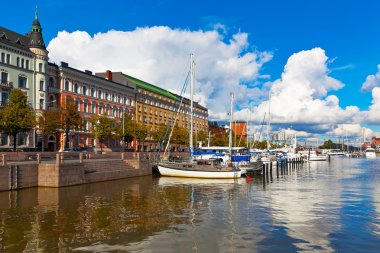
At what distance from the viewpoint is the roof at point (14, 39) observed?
6981cm

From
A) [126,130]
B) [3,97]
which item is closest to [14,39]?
[3,97]

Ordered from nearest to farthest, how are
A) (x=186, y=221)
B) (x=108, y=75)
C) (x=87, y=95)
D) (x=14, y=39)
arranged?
(x=186, y=221) → (x=14, y=39) → (x=87, y=95) → (x=108, y=75)

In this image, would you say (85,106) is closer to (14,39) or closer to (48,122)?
(14,39)

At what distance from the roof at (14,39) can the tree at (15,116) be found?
17.1 m

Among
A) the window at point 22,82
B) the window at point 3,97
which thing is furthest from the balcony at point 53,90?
the window at point 3,97

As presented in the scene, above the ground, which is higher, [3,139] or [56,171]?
[3,139]

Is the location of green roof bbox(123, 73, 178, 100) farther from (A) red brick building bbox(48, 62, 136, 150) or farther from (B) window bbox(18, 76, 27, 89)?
(B) window bbox(18, 76, 27, 89)

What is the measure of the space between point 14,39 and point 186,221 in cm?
6460

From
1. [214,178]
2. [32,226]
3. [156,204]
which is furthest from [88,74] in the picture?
[32,226]

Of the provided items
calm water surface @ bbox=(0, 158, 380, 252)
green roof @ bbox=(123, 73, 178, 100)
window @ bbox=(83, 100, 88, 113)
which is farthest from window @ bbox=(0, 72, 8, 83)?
green roof @ bbox=(123, 73, 178, 100)

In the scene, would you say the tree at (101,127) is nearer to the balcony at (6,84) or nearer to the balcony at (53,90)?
the balcony at (53,90)

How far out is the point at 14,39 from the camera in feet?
243

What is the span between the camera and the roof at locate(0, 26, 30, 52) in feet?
229

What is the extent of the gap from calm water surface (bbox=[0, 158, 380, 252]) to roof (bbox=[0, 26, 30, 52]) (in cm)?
4290
